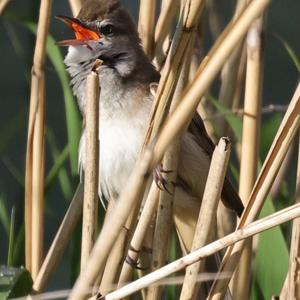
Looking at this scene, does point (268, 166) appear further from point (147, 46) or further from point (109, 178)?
point (109, 178)

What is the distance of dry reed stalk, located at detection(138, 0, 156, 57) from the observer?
1.89 metres

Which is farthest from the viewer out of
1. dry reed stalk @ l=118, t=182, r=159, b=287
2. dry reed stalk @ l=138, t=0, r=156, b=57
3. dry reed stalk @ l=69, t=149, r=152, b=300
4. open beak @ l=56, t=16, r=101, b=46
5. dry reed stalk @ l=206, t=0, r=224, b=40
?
dry reed stalk @ l=206, t=0, r=224, b=40

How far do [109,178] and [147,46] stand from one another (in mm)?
340

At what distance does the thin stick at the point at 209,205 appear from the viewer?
1.44 meters

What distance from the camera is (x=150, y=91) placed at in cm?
210

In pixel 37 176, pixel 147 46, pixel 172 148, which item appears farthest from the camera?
pixel 147 46

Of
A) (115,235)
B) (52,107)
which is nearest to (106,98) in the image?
(115,235)

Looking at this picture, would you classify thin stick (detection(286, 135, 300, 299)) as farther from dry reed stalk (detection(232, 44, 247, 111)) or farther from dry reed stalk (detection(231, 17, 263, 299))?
dry reed stalk (detection(232, 44, 247, 111))

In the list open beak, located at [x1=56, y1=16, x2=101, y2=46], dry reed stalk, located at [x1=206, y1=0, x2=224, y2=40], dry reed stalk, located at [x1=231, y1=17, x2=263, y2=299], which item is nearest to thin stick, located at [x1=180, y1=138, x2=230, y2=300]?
dry reed stalk, located at [x1=231, y1=17, x2=263, y2=299]

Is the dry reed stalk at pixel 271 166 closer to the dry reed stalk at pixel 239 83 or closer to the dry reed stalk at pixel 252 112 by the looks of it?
the dry reed stalk at pixel 252 112

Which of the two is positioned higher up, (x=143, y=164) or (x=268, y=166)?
(x=143, y=164)

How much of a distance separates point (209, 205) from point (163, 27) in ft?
1.88

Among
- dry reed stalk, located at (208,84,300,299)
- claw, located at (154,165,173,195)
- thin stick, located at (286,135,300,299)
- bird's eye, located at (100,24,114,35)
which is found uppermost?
bird's eye, located at (100,24,114,35)

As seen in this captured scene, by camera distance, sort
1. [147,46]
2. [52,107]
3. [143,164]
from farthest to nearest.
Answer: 1. [52,107]
2. [147,46]
3. [143,164]
